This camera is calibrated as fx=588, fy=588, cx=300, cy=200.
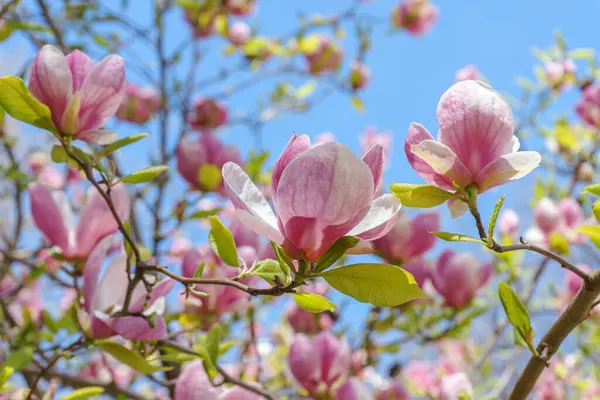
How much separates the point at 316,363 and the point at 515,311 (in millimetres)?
384

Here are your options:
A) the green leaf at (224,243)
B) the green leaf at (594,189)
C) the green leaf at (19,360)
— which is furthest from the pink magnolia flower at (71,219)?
the green leaf at (594,189)

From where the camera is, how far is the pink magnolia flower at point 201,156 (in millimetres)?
1027

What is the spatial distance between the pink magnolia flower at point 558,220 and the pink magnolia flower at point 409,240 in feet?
1.28

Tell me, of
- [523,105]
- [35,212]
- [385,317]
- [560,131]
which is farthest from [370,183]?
[523,105]

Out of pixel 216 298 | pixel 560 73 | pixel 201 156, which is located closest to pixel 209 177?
pixel 201 156

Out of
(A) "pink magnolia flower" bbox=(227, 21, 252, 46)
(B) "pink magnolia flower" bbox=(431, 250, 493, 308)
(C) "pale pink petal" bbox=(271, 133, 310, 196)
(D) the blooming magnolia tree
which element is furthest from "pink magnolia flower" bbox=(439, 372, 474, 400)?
(A) "pink magnolia flower" bbox=(227, 21, 252, 46)

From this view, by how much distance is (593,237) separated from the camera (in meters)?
0.47

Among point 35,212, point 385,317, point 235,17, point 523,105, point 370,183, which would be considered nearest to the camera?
point 370,183

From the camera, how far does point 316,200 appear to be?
0.38 meters

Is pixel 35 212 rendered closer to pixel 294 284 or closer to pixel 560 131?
pixel 294 284

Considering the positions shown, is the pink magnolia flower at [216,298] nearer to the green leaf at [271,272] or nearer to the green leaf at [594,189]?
the green leaf at [271,272]

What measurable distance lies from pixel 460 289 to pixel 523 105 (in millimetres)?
1166

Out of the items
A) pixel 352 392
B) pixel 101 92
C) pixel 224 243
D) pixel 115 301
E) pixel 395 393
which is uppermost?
pixel 101 92

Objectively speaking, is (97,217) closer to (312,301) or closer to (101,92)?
(101,92)
